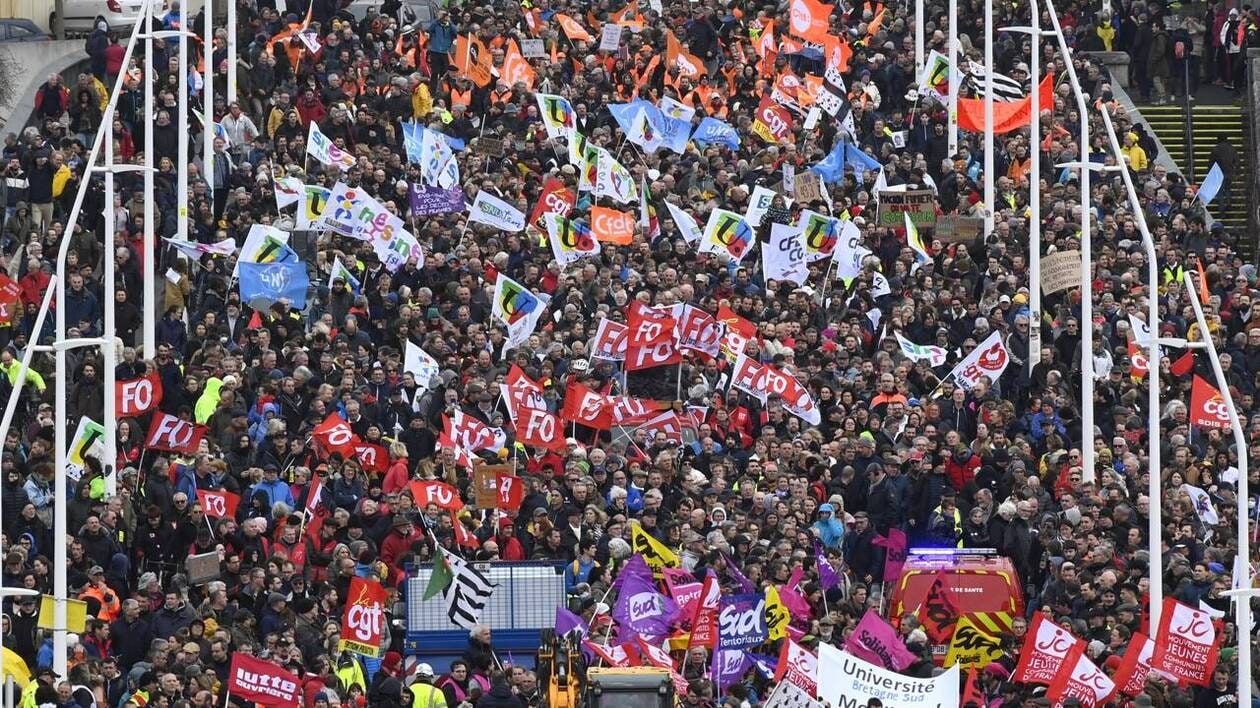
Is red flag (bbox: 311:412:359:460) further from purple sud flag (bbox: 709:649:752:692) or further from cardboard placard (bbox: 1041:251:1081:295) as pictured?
cardboard placard (bbox: 1041:251:1081:295)

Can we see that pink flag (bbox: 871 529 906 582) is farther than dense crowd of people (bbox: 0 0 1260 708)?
Yes

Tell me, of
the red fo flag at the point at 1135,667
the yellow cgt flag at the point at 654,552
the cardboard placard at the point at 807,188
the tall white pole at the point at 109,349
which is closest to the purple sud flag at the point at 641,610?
the yellow cgt flag at the point at 654,552

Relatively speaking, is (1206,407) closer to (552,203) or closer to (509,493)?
(509,493)

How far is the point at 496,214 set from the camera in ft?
161

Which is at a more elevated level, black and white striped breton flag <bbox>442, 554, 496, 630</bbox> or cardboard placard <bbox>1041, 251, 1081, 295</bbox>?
cardboard placard <bbox>1041, 251, 1081, 295</bbox>

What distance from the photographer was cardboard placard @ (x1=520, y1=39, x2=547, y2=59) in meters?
55.2

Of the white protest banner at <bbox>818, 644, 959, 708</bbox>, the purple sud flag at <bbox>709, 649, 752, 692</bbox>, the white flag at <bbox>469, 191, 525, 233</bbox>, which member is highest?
the white flag at <bbox>469, 191, 525, 233</bbox>

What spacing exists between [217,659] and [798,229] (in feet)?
43.6

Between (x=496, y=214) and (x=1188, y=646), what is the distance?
14028mm

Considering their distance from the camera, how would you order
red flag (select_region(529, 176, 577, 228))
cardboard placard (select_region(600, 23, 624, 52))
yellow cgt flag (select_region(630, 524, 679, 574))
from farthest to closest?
cardboard placard (select_region(600, 23, 624, 52)) < red flag (select_region(529, 176, 577, 228)) < yellow cgt flag (select_region(630, 524, 679, 574))

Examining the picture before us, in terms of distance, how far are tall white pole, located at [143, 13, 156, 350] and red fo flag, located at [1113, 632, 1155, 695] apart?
12330 millimetres

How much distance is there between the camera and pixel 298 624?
38.8 meters

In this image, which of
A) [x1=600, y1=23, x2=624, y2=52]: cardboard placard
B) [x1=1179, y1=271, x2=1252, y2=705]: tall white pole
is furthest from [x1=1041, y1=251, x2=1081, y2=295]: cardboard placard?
[x1=600, y1=23, x2=624, y2=52]: cardboard placard

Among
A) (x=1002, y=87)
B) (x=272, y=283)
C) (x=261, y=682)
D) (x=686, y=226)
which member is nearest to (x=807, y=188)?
(x=686, y=226)
